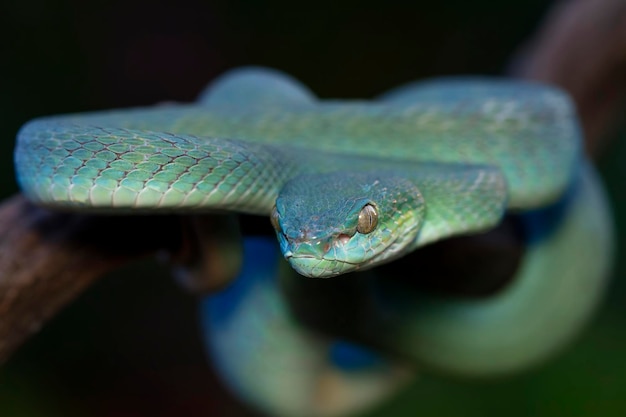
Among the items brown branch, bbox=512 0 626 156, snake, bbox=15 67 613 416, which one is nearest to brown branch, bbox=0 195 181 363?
snake, bbox=15 67 613 416

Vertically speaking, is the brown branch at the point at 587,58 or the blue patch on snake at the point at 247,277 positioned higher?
the brown branch at the point at 587,58

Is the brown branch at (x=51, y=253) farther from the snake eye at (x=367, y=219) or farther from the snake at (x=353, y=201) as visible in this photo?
the snake eye at (x=367, y=219)

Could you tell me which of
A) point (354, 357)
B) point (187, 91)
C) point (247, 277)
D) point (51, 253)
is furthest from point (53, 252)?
point (187, 91)

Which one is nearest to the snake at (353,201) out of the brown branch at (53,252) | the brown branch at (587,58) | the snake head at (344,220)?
the snake head at (344,220)

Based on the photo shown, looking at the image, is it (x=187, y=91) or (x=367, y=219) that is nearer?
(x=367, y=219)

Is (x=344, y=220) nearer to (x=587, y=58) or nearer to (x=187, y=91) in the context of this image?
(x=587, y=58)

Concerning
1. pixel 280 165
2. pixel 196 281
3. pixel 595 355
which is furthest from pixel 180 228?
pixel 595 355

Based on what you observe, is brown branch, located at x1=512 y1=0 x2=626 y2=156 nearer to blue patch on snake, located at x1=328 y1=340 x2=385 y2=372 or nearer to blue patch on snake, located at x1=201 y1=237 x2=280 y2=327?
blue patch on snake, located at x1=328 y1=340 x2=385 y2=372
